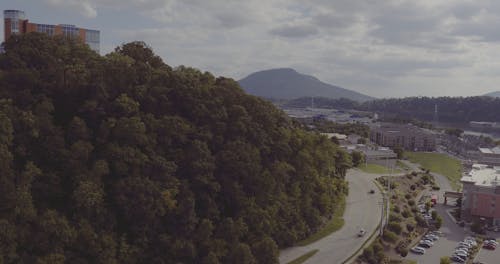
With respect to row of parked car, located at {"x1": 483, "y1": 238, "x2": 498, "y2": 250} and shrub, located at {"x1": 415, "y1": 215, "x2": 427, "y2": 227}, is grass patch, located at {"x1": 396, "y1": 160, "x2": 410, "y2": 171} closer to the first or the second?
shrub, located at {"x1": 415, "y1": 215, "x2": 427, "y2": 227}

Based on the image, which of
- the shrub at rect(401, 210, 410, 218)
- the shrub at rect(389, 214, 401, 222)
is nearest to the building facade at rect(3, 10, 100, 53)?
the shrub at rect(389, 214, 401, 222)

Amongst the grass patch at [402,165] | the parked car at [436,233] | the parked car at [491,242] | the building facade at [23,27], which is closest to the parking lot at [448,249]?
the parked car at [436,233]

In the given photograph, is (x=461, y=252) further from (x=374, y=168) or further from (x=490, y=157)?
(x=490, y=157)

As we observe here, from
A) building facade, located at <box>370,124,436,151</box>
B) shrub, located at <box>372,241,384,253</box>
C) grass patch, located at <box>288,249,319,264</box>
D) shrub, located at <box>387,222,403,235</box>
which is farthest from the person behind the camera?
building facade, located at <box>370,124,436,151</box>

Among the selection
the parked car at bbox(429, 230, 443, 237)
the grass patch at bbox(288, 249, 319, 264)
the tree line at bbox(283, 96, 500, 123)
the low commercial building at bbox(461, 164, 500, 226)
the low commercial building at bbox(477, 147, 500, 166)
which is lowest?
the parked car at bbox(429, 230, 443, 237)

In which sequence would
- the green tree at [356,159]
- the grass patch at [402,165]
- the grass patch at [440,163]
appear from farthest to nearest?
the grass patch at [440,163]
the grass patch at [402,165]
the green tree at [356,159]

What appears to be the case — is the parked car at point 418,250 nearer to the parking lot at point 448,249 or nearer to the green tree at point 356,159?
the parking lot at point 448,249
